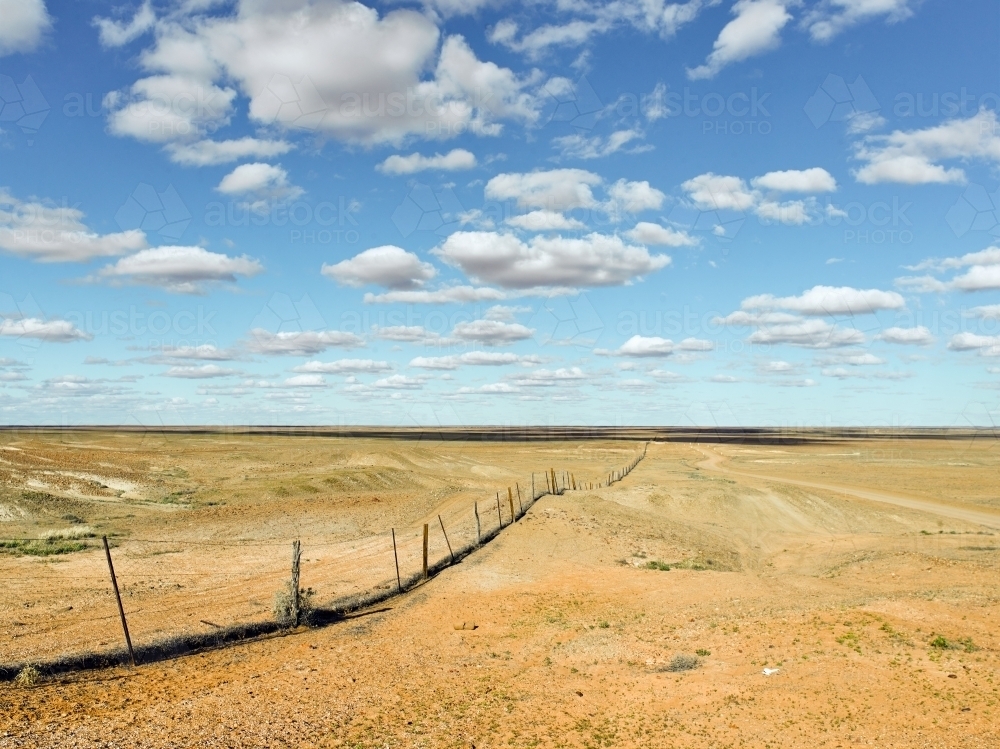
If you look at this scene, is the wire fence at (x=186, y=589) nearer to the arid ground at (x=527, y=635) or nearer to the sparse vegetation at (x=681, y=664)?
the arid ground at (x=527, y=635)

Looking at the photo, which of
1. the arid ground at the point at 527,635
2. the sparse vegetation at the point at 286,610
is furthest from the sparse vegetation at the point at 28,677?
the sparse vegetation at the point at 286,610

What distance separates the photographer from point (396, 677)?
47.2 feet

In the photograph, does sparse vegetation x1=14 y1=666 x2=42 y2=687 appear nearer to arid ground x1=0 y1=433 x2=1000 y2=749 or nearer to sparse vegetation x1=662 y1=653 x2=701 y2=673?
arid ground x1=0 y1=433 x2=1000 y2=749

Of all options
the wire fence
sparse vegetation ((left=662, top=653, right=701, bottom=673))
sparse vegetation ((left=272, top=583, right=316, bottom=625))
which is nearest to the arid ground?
sparse vegetation ((left=662, top=653, right=701, bottom=673))

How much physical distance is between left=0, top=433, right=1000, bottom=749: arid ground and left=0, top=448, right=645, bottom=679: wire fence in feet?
0.63

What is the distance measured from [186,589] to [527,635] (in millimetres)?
12766

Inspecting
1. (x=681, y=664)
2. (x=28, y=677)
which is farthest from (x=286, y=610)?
(x=681, y=664)

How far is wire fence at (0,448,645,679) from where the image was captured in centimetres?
1608

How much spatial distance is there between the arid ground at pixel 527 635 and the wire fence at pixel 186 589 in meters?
0.19

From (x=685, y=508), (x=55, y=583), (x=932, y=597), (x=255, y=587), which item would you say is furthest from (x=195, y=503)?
(x=932, y=597)

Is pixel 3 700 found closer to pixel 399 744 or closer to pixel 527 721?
pixel 399 744

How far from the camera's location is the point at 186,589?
2300 centimetres

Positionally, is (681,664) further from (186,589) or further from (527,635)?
(186,589)

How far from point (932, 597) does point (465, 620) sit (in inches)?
536
